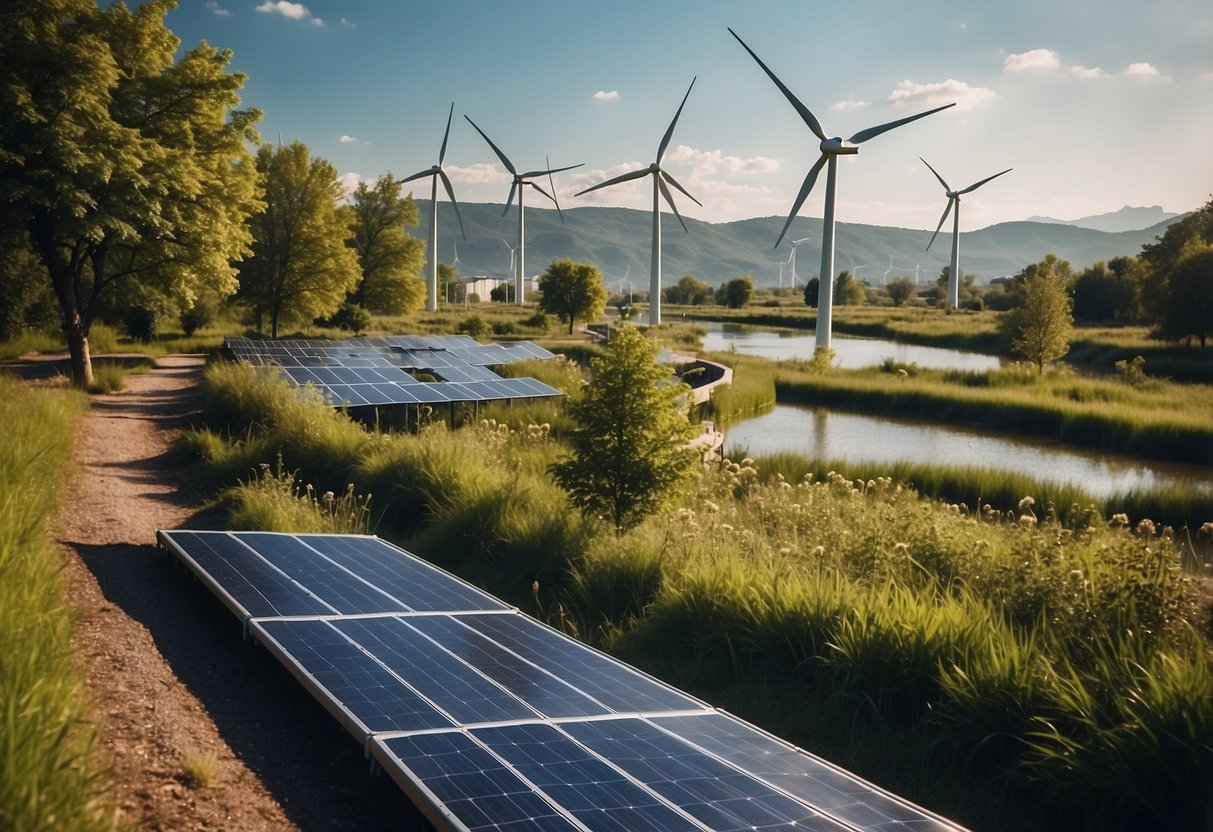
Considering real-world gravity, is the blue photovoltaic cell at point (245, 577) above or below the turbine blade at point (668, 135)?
below

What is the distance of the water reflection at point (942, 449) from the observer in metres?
22.9

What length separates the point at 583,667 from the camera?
7.17 metres

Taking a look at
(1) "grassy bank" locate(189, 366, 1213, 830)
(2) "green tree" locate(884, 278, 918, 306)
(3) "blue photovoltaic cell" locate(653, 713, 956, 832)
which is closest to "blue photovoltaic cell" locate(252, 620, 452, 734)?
(3) "blue photovoltaic cell" locate(653, 713, 956, 832)

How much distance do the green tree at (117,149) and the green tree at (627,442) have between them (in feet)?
52.3

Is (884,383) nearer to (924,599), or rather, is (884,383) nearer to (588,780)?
(924,599)

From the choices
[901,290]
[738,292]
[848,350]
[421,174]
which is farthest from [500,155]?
[901,290]

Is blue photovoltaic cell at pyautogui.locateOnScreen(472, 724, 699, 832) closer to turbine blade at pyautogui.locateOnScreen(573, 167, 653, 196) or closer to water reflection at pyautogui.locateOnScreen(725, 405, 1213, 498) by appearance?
water reflection at pyautogui.locateOnScreen(725, 405, 1213, 498)

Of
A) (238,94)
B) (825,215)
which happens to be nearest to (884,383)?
(825,215)

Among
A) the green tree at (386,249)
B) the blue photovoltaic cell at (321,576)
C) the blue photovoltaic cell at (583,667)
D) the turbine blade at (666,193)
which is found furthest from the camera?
the turbine blade at (666,193)

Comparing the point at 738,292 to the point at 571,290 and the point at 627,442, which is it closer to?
the point at 571,290

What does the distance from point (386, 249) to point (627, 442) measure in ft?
156

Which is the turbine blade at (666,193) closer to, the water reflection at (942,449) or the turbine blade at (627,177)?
the turbine blade at (627,177)

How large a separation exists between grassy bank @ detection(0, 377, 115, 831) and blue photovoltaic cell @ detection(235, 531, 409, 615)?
2.03 metres

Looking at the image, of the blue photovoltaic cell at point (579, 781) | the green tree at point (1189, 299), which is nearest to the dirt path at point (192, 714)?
the blue photovoltaic cell at point (579, 781)
